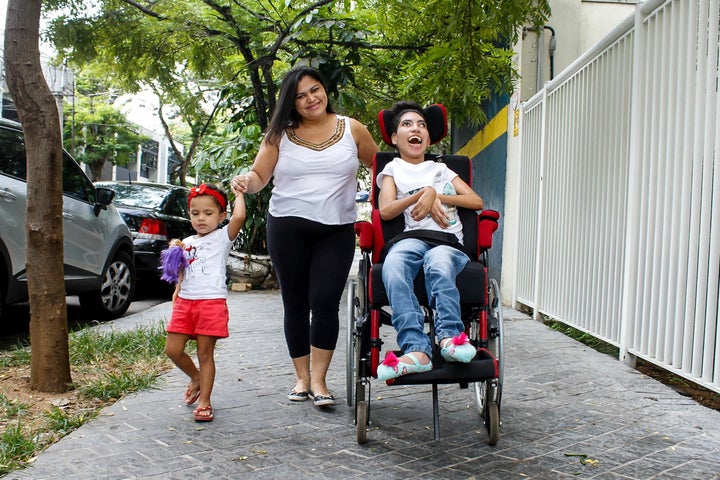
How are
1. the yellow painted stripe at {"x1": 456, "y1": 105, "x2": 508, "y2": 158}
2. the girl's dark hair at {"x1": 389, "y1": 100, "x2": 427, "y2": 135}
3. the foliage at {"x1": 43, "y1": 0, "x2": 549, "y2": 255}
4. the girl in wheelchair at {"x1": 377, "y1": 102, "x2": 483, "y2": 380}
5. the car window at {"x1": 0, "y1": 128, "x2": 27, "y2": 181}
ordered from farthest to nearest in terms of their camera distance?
the yellow painted stripe at {"x1": 456, "y1": 105, "x2": 508, "y2": 158}, the foliage at {"x1": 43, "y1": 0, "x2": 549, "y2": 255}, the car window at {"x1": 0, "y1": 128, "x2": 27, "y2": 181}, the girl's dark hair at {"x1": 389, "y1": 100, "x2": 427, "y2": 135}, the girl in wheelchair at {"x1": 377, "y1": 102, "x2": 483, "y2": 380}

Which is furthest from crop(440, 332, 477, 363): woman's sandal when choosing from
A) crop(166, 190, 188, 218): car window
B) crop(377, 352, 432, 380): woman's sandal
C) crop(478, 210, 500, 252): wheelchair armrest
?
crop(166, 190, 188, 218): car window

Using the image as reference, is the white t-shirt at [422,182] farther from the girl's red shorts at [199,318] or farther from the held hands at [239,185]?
the girl's red shorts at [199,318]

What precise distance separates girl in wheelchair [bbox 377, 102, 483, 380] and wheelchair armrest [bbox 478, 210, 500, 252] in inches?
3.5

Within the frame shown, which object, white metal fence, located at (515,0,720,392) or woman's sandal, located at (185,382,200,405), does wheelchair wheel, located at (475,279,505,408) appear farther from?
woman's sandal, located at (185,382,200,405)

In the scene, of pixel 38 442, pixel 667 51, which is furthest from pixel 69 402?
pixel 667 51

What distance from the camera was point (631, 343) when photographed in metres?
4.98

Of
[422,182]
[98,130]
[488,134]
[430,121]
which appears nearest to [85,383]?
[422,182]

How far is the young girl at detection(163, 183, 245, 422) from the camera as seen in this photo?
3.74 metres

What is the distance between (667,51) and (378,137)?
7.48m

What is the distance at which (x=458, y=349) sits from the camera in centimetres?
307

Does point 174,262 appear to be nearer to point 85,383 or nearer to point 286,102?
point 286,102

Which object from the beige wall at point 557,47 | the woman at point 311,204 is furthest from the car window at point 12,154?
the beige wall at point 557,47

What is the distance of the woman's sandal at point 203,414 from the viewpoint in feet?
12.2

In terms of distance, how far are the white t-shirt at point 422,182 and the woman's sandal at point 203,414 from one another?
142 cm
